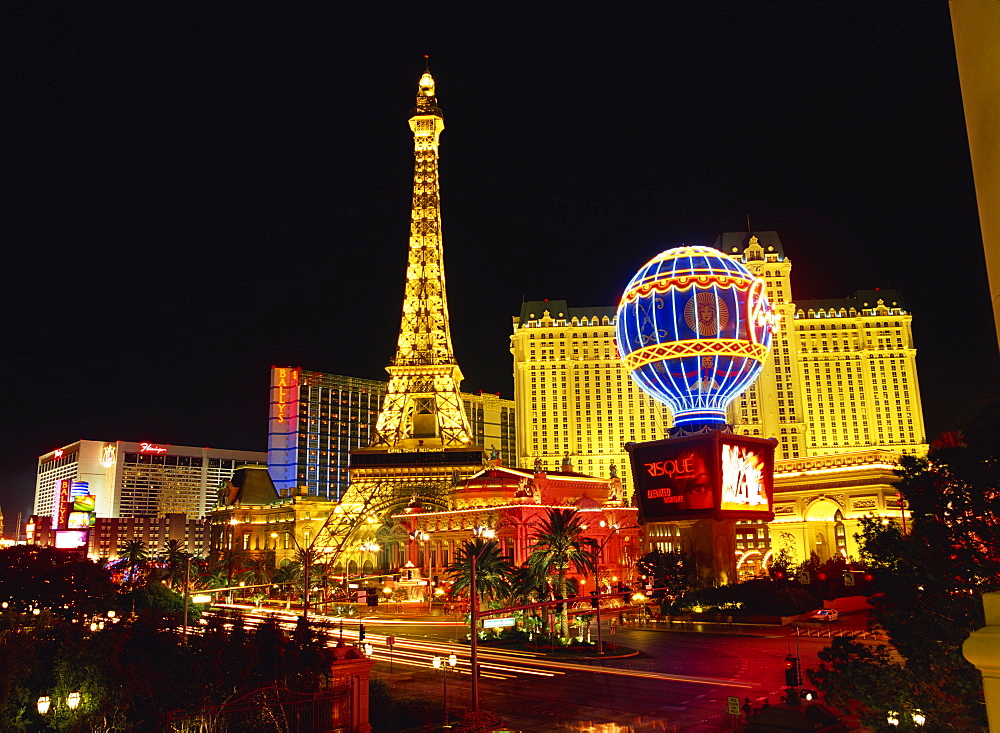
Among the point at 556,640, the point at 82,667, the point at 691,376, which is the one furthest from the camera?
the point at 691,376

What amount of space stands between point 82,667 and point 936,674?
68.5 feet

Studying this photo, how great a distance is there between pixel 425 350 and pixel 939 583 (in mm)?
95358

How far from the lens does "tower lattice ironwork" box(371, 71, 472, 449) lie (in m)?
108

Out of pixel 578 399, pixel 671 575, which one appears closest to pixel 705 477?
pixel 671 575

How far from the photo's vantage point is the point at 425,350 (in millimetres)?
109438

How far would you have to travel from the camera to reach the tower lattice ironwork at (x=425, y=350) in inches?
4257

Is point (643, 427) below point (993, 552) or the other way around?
the other way around

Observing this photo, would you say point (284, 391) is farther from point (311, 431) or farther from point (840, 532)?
point (840, 532)

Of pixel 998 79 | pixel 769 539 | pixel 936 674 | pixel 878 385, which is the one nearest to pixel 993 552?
pixel 936 674

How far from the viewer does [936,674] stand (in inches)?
631

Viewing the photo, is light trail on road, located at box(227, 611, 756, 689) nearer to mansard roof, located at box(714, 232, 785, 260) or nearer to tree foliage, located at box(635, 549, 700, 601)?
tree foliage, located at box(635, 549, 700, 601)

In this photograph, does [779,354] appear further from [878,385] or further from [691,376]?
[691,376]

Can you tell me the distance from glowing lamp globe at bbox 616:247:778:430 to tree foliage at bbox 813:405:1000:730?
4575 cm

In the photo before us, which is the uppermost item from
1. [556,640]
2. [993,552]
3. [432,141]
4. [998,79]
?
[432,141]
